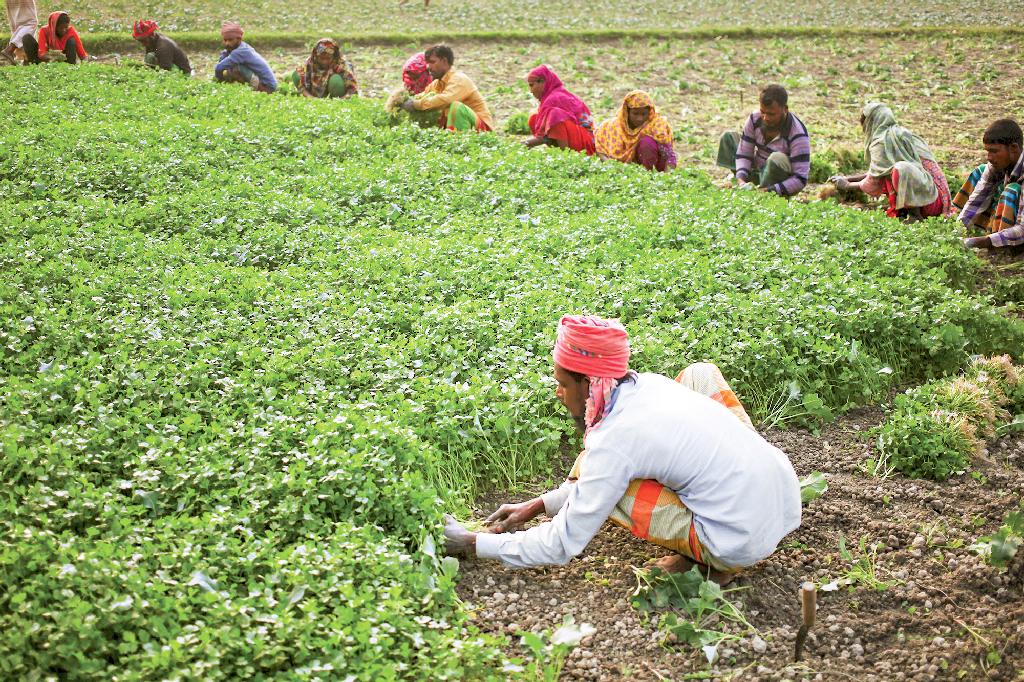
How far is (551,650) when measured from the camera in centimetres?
294

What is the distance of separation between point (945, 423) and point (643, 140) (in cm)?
510

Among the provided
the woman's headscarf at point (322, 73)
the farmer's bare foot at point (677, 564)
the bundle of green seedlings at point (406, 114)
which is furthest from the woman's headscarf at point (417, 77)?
the farmer's bare foot at point (677, 564)

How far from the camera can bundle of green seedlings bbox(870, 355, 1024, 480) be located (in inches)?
167

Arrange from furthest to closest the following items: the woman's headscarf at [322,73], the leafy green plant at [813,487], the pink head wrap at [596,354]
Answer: the woman's headscarf at [322,73] → the leafy green plant at [813,487] → the pink head wrap at [596,354]

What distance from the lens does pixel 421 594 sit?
3123 mm

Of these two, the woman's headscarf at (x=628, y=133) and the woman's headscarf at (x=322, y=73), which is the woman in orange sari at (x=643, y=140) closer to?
the woman's headscarf at (x=628, y=133)

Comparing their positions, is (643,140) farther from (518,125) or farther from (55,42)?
(55,42)

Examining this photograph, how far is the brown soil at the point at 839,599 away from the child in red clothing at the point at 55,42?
40.3 ft

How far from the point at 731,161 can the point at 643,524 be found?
6748mm

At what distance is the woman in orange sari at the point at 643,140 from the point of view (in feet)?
28.2

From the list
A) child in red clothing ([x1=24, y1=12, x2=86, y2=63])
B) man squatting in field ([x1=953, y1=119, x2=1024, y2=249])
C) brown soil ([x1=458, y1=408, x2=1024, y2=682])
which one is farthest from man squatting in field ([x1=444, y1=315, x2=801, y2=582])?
child in red clothing ([x1=24, y1=12, x2=86, y2=63])

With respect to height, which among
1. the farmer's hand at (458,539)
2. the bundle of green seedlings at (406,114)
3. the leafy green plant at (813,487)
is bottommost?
the leafy green plant at (813,487)

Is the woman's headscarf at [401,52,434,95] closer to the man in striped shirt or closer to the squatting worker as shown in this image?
the man in striped shirt

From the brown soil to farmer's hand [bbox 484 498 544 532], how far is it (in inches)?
7.1
